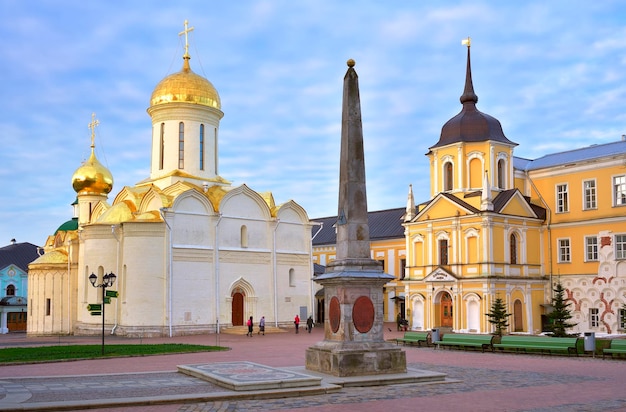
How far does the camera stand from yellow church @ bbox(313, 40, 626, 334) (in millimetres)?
35938

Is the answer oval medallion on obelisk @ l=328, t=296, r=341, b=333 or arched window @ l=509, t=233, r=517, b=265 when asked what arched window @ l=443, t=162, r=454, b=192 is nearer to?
arched window @ l=509, t=233, r=517, b=265

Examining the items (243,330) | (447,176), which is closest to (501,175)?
(447,176)

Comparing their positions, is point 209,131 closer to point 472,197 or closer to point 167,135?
point 167,135

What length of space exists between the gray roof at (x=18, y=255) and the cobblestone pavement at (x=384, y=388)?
44.8 metres

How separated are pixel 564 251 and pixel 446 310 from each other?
291 inches

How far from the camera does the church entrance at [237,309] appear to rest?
1518 inches

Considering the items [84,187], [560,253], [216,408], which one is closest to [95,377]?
[216,408]

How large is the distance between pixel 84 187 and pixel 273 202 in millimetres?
13840

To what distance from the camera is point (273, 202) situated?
137 feet

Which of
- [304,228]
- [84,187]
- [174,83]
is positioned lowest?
[304,228]

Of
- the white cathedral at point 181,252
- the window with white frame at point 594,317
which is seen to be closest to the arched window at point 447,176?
the white cathedral at point 181,252

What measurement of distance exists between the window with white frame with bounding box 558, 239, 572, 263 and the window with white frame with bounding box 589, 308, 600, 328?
120 inches

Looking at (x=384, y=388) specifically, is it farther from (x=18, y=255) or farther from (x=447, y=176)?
(x=18, y=255)

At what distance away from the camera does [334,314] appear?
1564 cm
